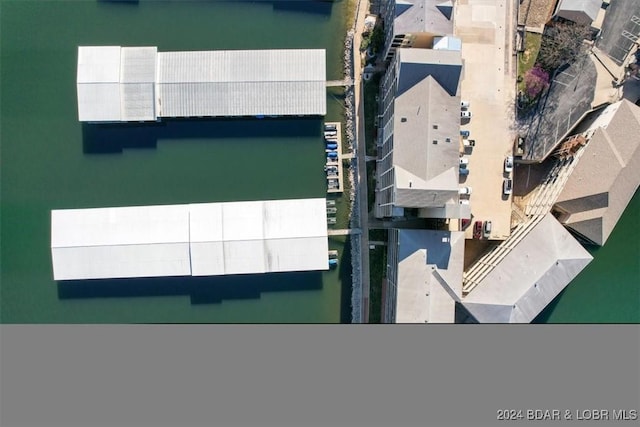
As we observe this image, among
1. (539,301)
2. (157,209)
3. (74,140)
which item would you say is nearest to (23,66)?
(74,140)

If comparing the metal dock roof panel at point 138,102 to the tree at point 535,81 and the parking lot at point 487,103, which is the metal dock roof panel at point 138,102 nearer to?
the parking lot at point 487,103

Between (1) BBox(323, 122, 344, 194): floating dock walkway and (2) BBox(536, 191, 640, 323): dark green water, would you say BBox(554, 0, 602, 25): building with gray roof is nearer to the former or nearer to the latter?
(2) BBox(536, 191, 640, 323): dark green water

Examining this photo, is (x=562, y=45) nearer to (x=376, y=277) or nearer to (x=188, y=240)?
(x=376, y=277)

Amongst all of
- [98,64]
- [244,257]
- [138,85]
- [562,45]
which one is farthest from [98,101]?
[562,45]

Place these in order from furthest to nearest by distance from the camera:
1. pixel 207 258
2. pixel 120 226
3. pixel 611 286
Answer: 1. pixel 611 286
2. pixel 120 226
3. pixel 207 258

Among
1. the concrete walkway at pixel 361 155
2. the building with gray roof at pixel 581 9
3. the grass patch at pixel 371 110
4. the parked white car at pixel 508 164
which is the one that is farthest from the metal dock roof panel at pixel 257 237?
the building with gray roof at pixel 581 9

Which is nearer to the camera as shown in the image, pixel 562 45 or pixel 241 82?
pixel 562 45
